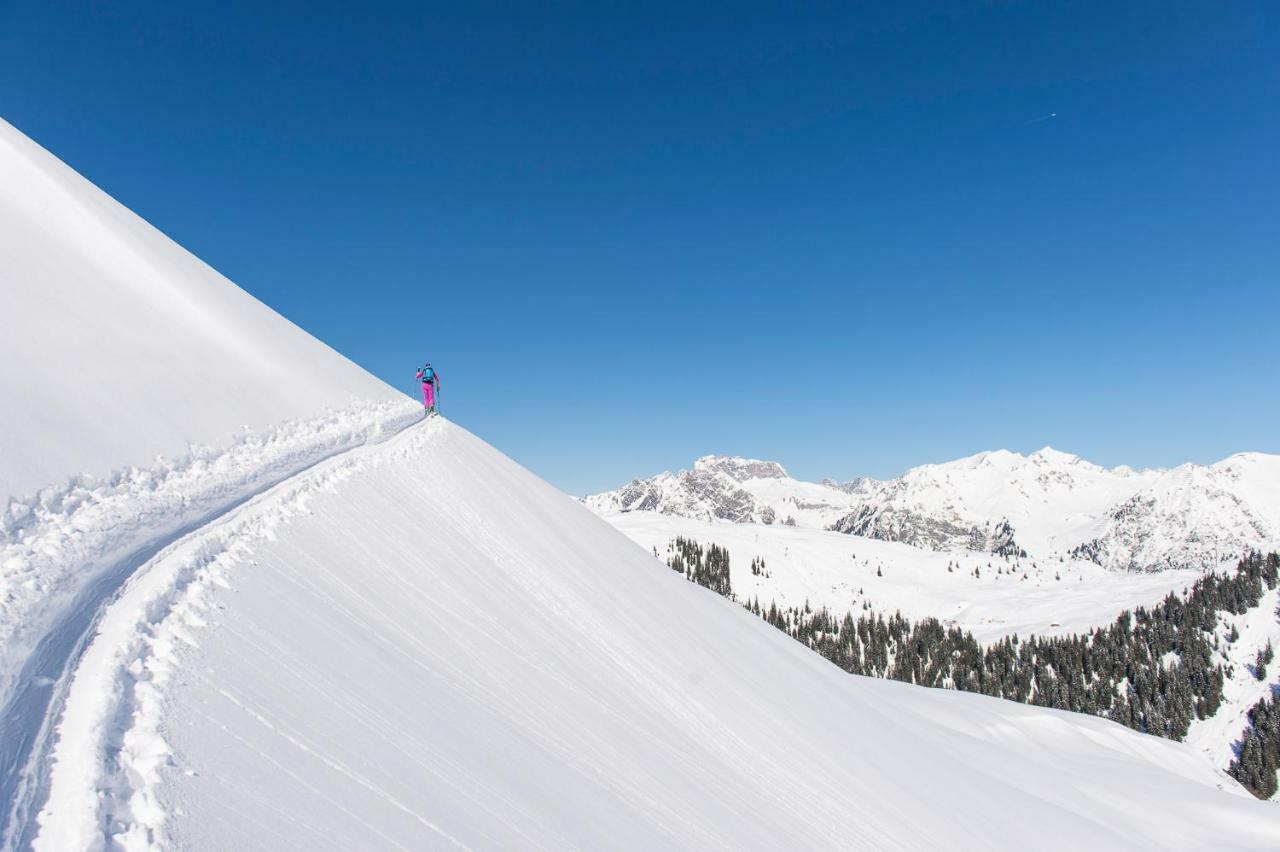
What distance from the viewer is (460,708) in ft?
31.2

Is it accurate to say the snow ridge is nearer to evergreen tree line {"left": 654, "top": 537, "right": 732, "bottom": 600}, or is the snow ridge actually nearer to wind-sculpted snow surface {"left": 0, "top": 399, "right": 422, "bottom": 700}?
wind-sculpted snow surface {"left": 0, "top": 399, "right": 422, "bottom": 700}

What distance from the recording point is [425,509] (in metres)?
16.6

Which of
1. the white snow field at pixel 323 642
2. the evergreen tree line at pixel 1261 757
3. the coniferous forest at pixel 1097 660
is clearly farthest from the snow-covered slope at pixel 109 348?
the evergreen tree line at pixel 1261 757

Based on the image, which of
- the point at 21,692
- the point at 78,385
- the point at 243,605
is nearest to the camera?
the point at 21,692

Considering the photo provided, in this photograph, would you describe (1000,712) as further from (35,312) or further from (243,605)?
(35,312)

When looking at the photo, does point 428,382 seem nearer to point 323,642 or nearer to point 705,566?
point 323,642

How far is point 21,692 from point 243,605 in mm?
2552

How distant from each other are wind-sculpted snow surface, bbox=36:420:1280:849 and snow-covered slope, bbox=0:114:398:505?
2.82 meters

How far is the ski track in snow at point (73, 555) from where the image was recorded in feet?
17.5

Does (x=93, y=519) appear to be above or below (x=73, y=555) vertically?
above

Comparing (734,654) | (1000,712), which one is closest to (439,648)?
(734,654)

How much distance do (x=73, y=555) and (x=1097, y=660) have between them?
206 meters

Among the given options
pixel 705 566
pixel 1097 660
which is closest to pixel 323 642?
pixel 705 566

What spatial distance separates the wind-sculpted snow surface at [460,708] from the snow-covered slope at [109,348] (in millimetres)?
2823
